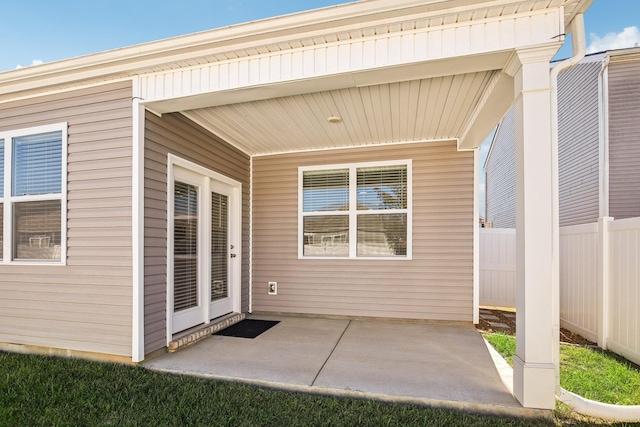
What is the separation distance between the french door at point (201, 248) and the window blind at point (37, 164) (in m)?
1.20

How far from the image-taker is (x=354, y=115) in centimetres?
375

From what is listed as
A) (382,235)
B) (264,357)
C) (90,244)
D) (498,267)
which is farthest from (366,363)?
(498,267)

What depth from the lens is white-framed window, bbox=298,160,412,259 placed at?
4.80 meters

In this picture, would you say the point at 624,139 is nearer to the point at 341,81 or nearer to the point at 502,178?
the point at 502,178

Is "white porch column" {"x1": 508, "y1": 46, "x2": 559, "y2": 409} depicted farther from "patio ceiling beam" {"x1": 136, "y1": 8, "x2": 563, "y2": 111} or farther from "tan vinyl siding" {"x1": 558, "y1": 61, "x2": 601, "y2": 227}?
"tan vinyl siding" {"x1": 558, "y1": 61, "x2": 601, "y2": 227}

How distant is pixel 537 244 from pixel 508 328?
276 cm

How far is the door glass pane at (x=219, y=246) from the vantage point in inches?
173

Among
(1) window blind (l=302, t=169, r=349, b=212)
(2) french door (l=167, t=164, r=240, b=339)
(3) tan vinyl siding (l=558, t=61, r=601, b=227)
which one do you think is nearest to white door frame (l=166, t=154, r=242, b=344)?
(2) french door (l=167, t=164, r=240, b=339)

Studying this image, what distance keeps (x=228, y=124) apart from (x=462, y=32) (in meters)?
2.79

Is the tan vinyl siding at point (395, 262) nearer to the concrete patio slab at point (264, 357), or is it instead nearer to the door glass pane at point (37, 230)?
the concrete patio slab at point (264, 357)

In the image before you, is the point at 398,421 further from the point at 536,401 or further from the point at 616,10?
the point at 616,10

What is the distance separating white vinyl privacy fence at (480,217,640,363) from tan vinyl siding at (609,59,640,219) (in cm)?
256

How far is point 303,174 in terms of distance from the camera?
17.0 feet

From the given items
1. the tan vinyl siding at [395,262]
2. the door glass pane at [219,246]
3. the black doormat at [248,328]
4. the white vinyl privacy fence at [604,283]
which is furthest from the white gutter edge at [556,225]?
the door glass pane at [219,246]
